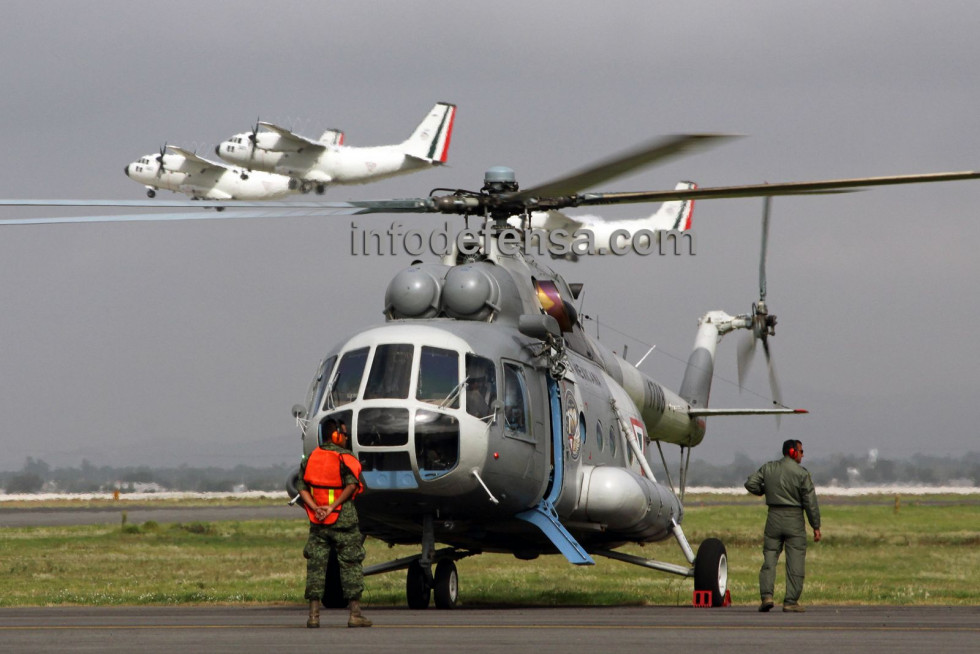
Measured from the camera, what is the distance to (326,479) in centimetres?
1219

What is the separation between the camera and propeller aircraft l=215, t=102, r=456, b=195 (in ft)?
245

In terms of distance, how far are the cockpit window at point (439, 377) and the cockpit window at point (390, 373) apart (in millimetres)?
145

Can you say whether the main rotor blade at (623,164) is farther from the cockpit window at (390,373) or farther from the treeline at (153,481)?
the treeline at (153,481)

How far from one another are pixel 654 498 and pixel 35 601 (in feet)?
26.7

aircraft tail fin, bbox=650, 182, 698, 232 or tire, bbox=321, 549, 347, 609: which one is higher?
aircraft tail fin, bbox=650, 182, 698, 232

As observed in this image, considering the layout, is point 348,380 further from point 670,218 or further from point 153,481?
point 153,481

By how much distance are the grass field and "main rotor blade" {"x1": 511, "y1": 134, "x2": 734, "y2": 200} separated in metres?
5.89

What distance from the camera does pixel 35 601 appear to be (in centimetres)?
1792

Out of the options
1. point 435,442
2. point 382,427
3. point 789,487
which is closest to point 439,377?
point 435,442

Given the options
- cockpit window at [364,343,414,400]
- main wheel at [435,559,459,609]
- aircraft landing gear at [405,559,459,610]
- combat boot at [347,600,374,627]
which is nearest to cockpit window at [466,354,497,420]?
cockpit window at [364,343,414,400]

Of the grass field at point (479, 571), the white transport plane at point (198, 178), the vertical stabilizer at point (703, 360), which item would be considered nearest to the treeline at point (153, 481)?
the white transport plane at point (198, 178)

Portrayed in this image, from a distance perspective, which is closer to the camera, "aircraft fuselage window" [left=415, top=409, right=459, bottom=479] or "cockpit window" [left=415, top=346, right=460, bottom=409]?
"aircraft fuselage window" [left=415, top=409, right=459, bottom=479]

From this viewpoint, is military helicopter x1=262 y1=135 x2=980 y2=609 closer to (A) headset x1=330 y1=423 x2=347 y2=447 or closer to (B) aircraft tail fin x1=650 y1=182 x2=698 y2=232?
(A) headset x1=330 y1=423 x2=347 y2=447

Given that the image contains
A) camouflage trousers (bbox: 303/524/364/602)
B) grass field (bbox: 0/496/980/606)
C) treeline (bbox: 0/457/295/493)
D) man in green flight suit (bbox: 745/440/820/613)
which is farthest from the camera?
treeline (bbox: 0/457/295/493)
